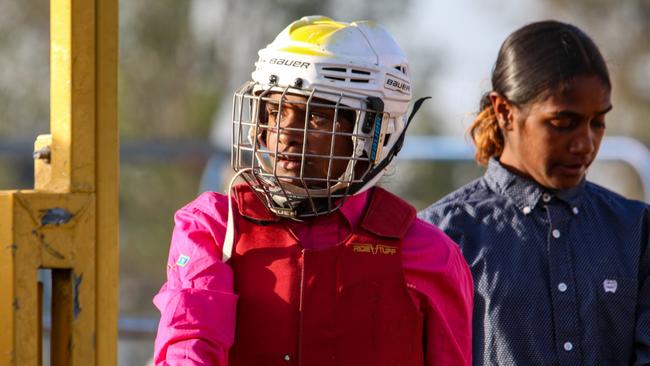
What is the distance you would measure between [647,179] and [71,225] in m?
5.64

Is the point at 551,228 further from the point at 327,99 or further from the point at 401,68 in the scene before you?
the point at 327,99

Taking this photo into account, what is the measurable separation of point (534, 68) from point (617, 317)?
88 centimetres

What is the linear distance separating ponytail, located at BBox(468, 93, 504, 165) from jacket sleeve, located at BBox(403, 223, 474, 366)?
106 centimetres

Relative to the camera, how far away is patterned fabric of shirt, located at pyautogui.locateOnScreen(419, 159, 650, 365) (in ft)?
14.2

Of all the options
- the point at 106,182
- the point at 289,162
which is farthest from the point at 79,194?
the point at 289,162

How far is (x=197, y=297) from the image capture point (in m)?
3.38

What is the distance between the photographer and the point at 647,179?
26.6 feet

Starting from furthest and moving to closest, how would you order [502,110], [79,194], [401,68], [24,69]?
[24,69] → [502,110] → [401,68] → [79,194]

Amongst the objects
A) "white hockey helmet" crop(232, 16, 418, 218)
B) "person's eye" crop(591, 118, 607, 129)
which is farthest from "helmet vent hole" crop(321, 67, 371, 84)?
"person's eye" crop(591, 118, 607, 129)

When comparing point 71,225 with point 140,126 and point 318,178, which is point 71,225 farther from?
point 140,126

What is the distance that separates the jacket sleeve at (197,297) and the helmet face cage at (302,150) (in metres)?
0.16

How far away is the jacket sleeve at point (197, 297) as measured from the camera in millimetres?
3318

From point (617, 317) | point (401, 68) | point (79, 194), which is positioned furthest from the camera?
point (617, 317)

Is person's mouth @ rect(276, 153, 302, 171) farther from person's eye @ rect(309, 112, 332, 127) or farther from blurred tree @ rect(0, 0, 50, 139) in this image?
blurred tree @ rect(0, 0, 50, 139)
